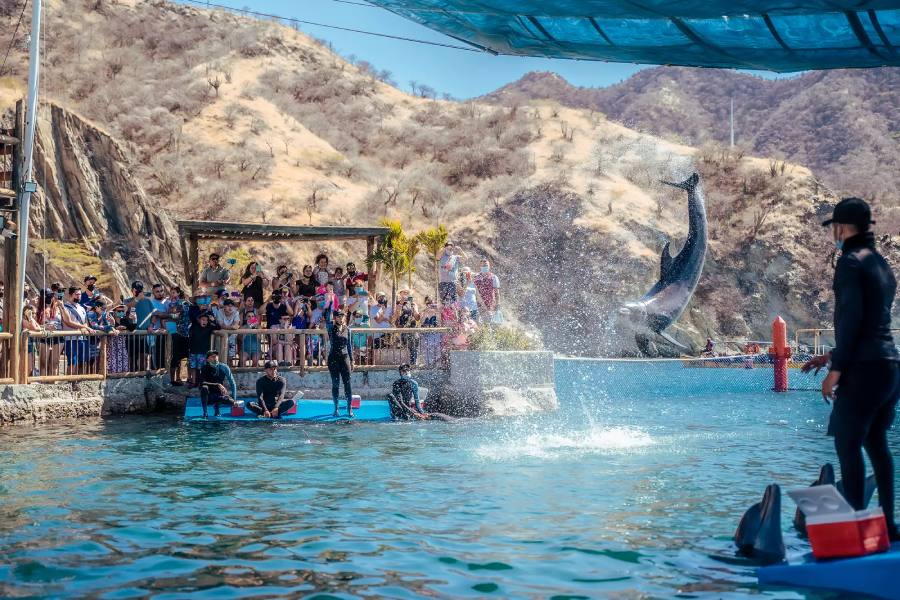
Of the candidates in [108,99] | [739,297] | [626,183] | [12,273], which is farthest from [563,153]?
[12,273]

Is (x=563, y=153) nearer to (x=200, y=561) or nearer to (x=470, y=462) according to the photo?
(x=470, y=462)

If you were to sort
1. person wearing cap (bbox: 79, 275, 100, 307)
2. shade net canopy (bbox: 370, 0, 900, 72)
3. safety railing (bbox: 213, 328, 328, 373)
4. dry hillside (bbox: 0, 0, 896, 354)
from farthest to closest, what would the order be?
dry hillside (bbox: 0, 0, 896, 354) < safety railing (bbox: 213, 328, 328, 373) < person wearing cap (bbox: 79, 275, 100, 307) < shade net canopy (bbox: 370, 0, 900, 72)

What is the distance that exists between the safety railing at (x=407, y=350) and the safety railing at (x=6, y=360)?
22.3 feet

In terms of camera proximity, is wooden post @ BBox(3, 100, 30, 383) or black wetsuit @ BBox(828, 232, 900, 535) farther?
wooden post @ BBox(3, 100, 30, 383)

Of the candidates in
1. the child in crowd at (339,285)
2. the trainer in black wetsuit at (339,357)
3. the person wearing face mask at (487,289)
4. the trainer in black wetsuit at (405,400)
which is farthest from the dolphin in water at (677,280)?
the trainer in black wetsuit at (339,357)

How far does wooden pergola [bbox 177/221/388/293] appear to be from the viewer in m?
21.1

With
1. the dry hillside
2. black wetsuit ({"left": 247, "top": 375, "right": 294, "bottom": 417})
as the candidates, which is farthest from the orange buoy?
the dry hillside

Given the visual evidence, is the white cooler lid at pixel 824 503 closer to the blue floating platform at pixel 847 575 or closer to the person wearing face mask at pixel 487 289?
the blue floating platform at pixel 847 575

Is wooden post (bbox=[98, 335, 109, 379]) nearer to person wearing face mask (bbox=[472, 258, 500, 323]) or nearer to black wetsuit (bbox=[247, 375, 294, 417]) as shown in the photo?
black wetsuit (bbox=[247, 375, 294, 417])

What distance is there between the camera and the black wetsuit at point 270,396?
691 inches

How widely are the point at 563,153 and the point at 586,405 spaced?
1792 inches

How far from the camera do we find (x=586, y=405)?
851 inches

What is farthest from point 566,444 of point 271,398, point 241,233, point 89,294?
point 241,233

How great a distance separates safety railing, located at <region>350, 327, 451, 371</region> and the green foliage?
0.75 metres
